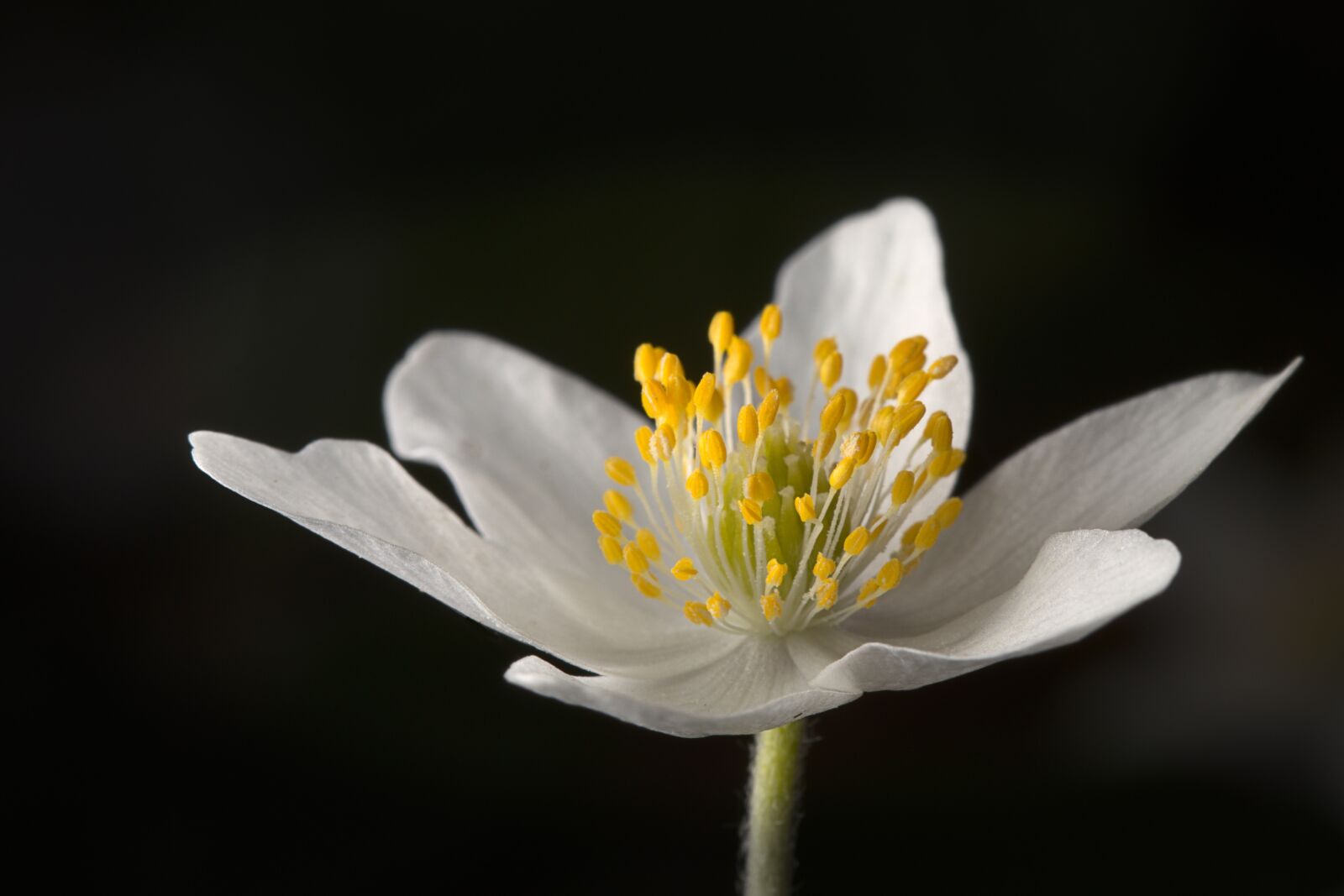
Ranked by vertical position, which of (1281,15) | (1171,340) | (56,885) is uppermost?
(1281,15)

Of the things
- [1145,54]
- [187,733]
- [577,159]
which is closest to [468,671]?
[187,733]

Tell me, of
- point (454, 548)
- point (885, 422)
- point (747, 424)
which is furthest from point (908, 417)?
point (454, 548)

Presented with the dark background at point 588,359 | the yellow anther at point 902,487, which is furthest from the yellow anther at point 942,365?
the dark background at point 588,359

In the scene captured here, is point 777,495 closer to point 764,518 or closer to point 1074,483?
point 764,518

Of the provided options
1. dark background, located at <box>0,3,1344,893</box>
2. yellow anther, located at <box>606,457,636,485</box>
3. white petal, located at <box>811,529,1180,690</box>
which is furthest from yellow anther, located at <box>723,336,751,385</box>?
dark background, located at <box>0,3,1344,893</box>

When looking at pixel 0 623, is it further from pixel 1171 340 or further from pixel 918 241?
pixel 1171 340

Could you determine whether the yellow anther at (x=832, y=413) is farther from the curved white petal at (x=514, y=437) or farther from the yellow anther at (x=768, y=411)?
the curved white petal at (x=514, y=437)
